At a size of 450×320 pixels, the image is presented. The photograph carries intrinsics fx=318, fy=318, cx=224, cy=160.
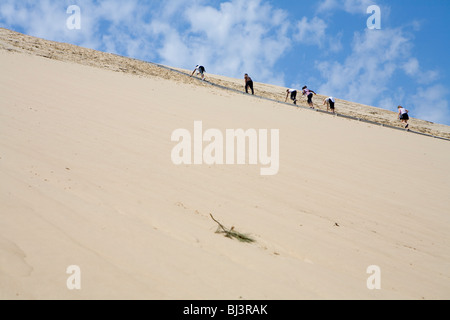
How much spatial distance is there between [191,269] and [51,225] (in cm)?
130

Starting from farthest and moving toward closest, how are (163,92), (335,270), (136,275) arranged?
(163,92), (335,270), (136,275)

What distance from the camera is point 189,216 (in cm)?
349

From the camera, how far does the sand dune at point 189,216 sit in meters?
2.32

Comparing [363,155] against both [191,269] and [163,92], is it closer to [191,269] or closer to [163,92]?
[191,269]

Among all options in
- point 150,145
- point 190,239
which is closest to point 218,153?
point 150,145

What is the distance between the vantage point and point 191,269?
2.45 metres

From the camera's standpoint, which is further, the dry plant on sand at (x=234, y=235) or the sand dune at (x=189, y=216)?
the dry plant on sand at (x=234, y=235)

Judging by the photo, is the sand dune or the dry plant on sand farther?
the dry plant on sand

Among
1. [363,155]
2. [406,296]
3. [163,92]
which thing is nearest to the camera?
[406,296]

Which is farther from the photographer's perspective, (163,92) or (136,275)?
(163,92)

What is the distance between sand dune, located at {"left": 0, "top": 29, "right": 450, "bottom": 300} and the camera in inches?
91.4

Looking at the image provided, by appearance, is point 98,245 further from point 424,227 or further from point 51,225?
point 424,227
